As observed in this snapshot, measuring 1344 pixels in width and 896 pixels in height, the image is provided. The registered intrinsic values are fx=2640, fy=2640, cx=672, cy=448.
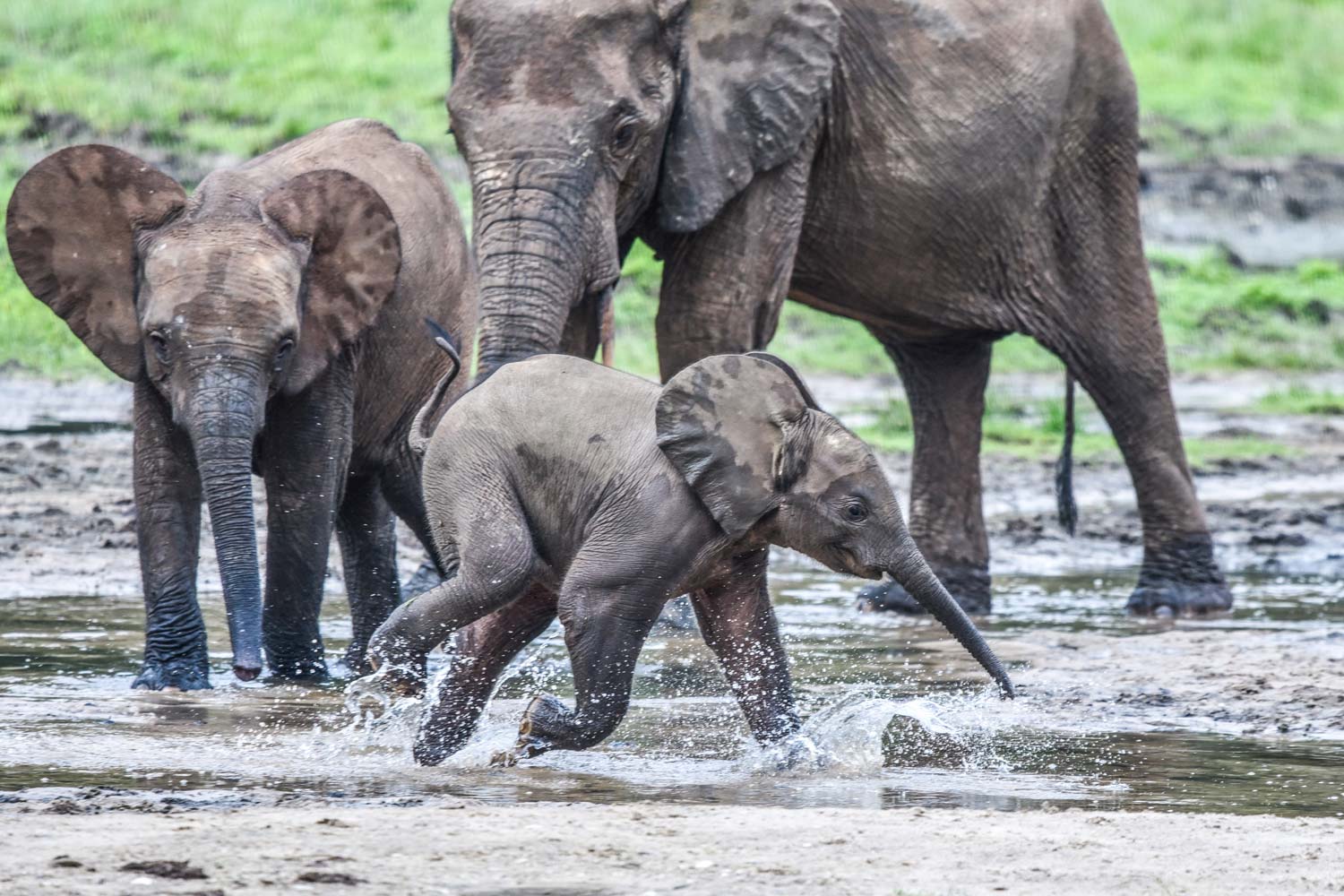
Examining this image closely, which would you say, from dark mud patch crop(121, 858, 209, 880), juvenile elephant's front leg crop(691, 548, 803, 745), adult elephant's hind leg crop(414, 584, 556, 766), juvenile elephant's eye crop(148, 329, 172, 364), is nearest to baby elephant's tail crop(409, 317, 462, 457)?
adult elephant's hind leg crop(414, 584, 556, 766)

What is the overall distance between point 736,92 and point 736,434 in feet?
7.55

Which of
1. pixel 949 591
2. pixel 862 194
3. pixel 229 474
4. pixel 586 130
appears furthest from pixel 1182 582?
pixel 229 474

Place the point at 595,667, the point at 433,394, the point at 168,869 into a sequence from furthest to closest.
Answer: the point at 433,394
the point at 595,667
the point at 168,869

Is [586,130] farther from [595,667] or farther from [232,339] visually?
[595,667]

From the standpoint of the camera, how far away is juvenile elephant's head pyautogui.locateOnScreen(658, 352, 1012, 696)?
5.93 m

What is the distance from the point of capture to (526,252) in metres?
7.22

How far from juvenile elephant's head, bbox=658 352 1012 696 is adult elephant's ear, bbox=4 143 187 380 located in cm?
197

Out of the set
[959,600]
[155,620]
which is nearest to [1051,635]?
[959,600]

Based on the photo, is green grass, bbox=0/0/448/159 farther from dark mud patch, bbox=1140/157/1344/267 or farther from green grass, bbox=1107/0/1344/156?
green grass, bbox=1107/0/1344/156

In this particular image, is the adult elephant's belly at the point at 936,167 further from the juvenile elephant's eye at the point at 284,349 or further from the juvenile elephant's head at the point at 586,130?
the juvenile elephant's eye at the point at 284,349

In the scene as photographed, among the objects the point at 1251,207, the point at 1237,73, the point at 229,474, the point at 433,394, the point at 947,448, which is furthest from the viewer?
the point at 1237,73

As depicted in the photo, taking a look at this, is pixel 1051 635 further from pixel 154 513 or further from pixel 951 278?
pixel 154 513

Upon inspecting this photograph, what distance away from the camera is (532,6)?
7.40 m

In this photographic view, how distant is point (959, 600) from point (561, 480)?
371cm
